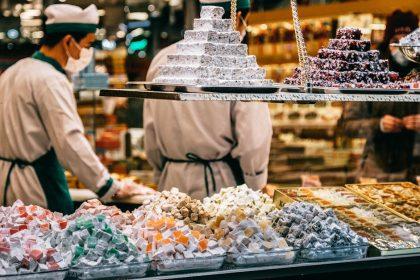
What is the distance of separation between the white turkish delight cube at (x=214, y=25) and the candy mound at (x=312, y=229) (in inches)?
34.0

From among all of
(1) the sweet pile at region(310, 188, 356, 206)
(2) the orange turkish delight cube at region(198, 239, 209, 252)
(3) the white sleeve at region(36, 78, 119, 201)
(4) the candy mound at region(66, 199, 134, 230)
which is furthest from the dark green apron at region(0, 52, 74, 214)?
(2) the orange turkish delight cube at region(198, 239, 209, 252)

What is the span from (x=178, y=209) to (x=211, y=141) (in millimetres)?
1216

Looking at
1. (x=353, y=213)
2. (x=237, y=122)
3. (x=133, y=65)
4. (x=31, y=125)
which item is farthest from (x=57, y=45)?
(x=133, y=65)

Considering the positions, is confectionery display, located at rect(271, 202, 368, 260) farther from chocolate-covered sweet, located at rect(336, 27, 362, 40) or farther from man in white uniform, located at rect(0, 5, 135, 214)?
man in white uniform, located at rect(0, 5, 135, 214)

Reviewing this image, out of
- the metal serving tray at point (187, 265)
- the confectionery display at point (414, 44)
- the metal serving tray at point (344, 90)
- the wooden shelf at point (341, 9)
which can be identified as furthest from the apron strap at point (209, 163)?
the wooden shelf at point (341, 9)

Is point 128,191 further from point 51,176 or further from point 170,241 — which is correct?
point 170,241

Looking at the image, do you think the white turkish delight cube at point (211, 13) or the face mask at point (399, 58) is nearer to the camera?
the white turkish delight cube at point (211, 13)

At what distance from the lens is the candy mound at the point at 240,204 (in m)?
3.49

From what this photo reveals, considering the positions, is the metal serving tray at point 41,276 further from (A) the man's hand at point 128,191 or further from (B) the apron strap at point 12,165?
(A) the man's hand at point 128,191

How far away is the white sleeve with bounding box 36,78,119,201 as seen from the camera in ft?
15.4

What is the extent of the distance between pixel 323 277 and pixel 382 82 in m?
1.03

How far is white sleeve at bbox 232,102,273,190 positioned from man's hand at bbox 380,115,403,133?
1747 millimetres

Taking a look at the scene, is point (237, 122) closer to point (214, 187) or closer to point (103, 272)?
point (214, 187)

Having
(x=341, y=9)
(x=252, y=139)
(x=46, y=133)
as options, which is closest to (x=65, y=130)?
(x=46, y=133)
